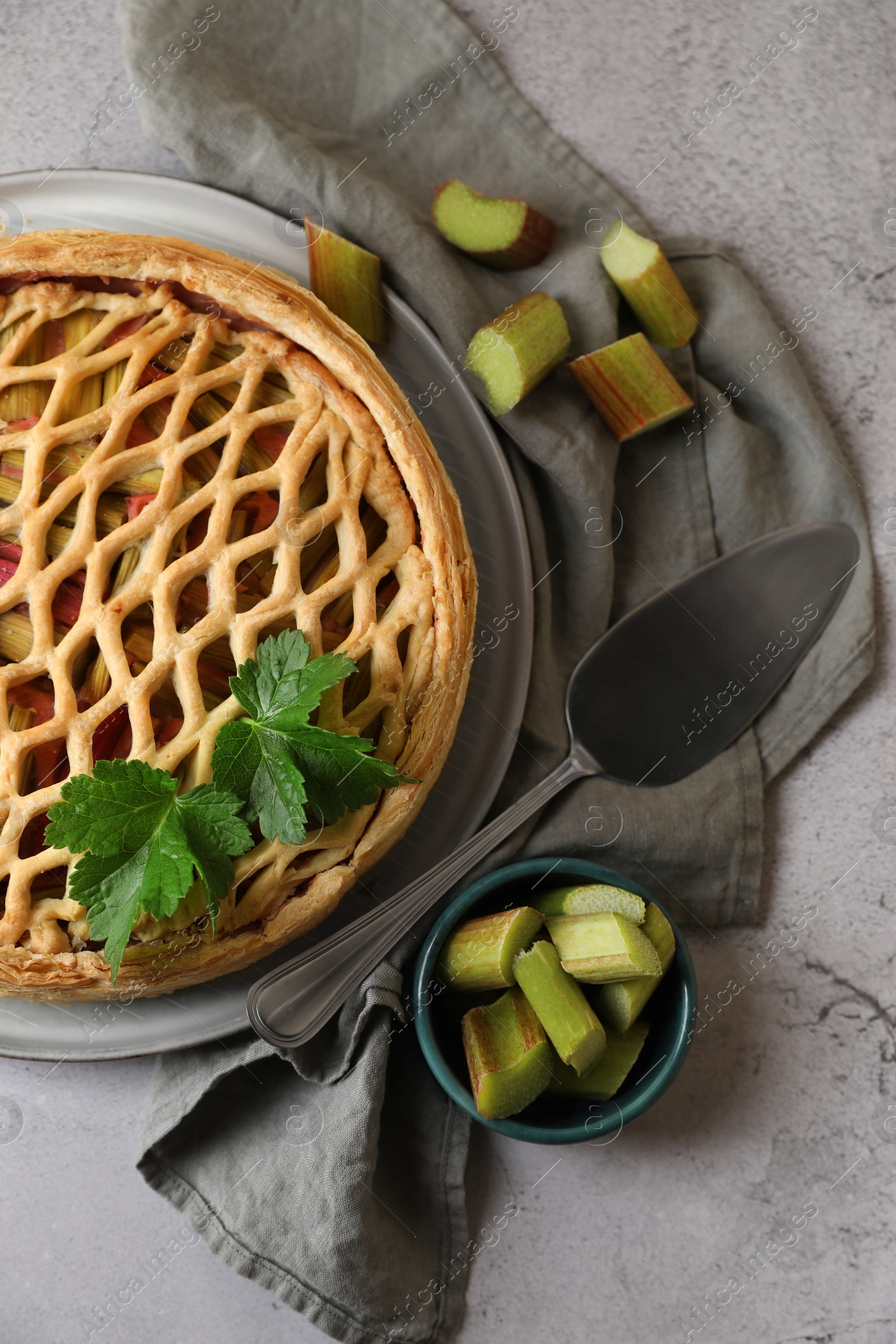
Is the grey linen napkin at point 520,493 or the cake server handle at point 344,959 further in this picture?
the grey linen napkin at point 520,493

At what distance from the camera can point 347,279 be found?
61.0 inches

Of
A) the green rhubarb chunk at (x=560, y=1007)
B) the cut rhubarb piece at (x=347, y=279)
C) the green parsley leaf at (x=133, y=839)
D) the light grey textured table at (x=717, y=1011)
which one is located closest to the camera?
the green parsley leaf at (x=133, y=839)

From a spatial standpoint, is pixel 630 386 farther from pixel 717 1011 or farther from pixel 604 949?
pixel 717 1011

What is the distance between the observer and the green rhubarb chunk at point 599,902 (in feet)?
4.87

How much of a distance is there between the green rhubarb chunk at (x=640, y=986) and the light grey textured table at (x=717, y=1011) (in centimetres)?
26

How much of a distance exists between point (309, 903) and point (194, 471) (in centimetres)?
65

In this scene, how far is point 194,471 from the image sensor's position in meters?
1.33

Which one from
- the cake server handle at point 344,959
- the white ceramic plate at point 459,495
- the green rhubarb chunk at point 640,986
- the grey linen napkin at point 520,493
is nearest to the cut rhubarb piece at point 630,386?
the grey linen napkin at point 520,493

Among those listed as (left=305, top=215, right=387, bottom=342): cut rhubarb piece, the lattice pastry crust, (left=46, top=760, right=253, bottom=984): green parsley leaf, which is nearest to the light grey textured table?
(left=305, top=215, right=387, bottom=342): cut rhubarb piece

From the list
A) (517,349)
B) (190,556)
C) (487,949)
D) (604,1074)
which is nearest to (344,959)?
(487,949)

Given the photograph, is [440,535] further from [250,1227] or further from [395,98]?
[250,1227]

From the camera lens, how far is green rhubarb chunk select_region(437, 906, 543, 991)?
1.45 m

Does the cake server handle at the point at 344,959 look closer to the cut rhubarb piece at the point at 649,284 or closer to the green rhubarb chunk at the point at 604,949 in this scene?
the green rhubarb chunk at the point at 604,949

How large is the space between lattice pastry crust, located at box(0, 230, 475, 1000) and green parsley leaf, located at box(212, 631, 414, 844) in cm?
5
